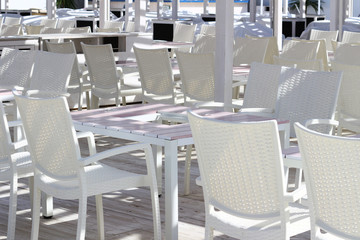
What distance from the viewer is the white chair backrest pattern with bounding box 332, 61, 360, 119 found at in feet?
18.7

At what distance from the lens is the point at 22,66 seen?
21.9 ft

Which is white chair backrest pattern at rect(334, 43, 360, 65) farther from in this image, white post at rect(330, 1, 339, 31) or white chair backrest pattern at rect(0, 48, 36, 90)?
white post at rect(330, 1, 339, 31)

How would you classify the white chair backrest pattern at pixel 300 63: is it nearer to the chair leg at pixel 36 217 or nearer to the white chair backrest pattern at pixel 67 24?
the chair leg at pixel 36 217

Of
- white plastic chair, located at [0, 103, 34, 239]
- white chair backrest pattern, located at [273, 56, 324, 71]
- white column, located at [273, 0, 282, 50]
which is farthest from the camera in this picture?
white column, located at [273, 0, 282, 50]

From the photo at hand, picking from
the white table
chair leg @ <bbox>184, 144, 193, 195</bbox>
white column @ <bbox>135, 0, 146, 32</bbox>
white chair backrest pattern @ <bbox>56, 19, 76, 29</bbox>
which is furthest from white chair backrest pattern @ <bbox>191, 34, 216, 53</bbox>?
white chair backrest pattern @ <bbox>56, 19, 76, 29</bbox>

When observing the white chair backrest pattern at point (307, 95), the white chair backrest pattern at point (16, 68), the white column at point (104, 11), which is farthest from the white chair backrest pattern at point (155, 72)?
the white column at point (104, 11)

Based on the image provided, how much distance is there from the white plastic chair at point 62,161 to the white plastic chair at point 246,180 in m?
0.68

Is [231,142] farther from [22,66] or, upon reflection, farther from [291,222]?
[22,66]

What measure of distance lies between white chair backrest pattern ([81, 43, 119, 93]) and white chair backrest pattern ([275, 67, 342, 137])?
8.56 feet

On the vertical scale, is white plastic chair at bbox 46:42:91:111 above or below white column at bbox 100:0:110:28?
below

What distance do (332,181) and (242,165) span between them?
46 cm

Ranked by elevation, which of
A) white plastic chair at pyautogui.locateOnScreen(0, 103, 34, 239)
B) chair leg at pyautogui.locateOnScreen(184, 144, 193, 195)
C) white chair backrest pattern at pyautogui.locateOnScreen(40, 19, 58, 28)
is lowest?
chair leg at pyautogui.locateOnScreen(184, 144, 193, 195)

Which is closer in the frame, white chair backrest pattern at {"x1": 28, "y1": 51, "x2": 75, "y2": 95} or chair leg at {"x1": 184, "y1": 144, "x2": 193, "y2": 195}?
chair leg at {"x1": 184, "y1": 144, "x2": 193, "y2": 195}

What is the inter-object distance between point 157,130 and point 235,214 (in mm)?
1002
